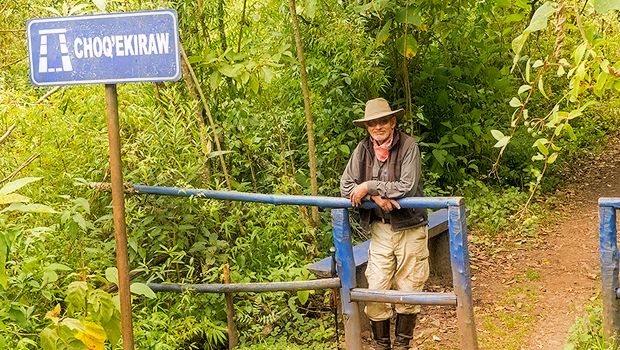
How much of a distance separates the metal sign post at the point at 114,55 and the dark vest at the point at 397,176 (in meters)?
1.91

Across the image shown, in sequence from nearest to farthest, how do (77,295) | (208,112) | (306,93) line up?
(77,295) → (208,112) → (306,93)

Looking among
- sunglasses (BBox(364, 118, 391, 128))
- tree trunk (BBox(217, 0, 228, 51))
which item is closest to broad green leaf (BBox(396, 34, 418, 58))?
tree trunk (BBox(217, 0, 228, 51))

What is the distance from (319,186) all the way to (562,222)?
10.3ft

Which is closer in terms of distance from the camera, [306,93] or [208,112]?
[208,112]

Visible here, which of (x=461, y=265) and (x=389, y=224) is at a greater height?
(x=389, y=224)

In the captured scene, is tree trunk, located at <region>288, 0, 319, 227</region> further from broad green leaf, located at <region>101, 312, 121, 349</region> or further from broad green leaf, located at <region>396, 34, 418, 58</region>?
broad green leaf, located at <region>101, 312, 121, 349</region>

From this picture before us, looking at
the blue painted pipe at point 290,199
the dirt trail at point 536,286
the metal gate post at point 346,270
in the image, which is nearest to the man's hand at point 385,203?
the blue painted pipe at point 290,199

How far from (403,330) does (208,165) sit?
208cm

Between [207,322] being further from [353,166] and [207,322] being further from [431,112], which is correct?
[431,112]

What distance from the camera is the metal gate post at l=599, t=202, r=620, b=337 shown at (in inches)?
169

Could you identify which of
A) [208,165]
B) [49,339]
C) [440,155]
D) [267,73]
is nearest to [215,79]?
[267,73]

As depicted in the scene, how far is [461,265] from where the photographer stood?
4.00 metres

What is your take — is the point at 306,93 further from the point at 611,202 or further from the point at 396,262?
the point at 611,202

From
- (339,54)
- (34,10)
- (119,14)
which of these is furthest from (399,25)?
(119,14)
